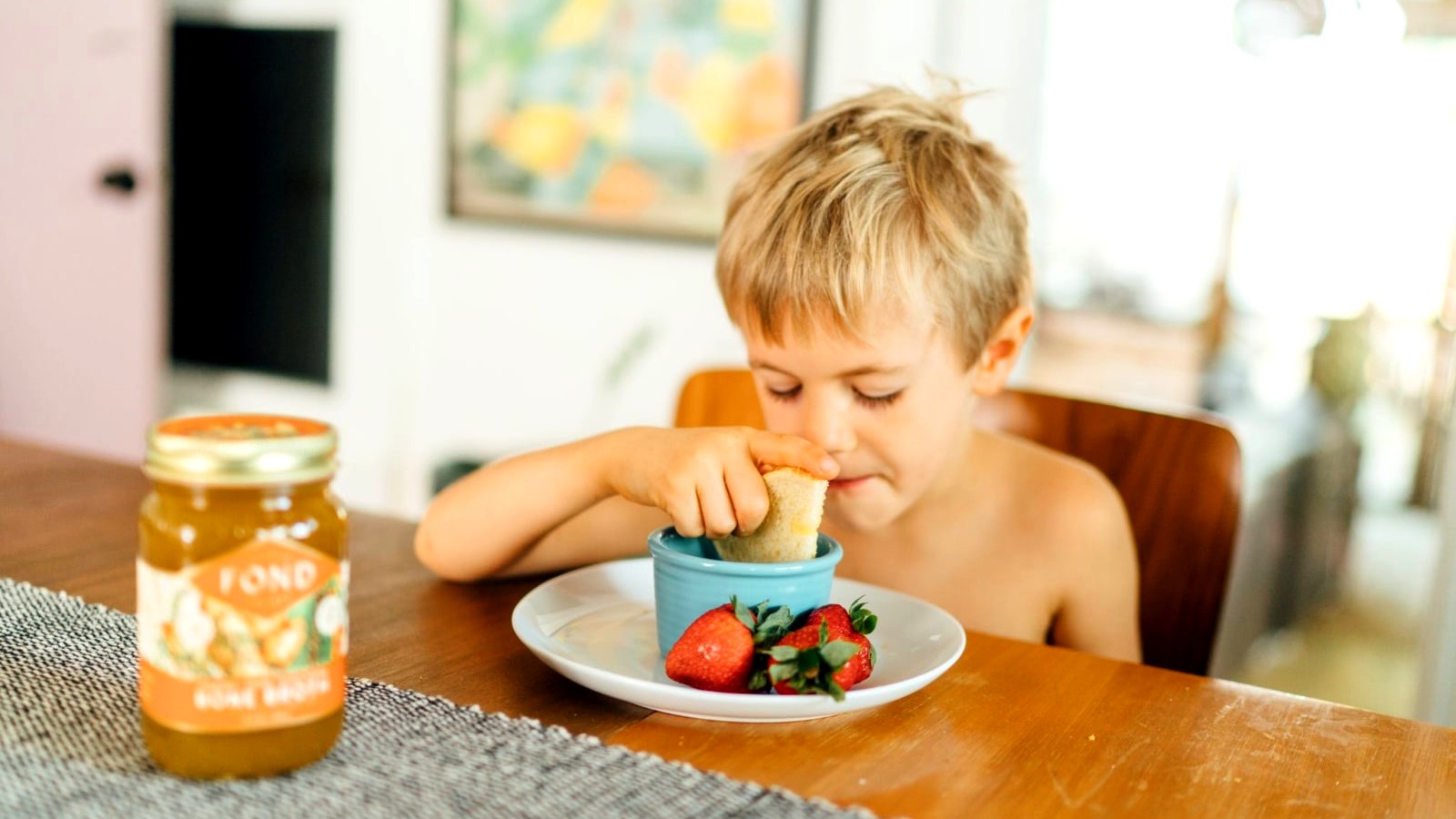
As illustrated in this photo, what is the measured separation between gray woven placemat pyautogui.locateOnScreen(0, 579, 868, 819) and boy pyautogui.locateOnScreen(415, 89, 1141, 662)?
0.85ft

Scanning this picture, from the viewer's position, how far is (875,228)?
110 cm

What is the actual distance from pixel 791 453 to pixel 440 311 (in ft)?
9.79

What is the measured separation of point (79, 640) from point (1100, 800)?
0.62 m

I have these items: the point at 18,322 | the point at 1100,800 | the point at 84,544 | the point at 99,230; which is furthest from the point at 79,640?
the point at 18,322

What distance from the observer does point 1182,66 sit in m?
4.77

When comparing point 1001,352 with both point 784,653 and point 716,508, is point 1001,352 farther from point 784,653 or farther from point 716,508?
point 784,653

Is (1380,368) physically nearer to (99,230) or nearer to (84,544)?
(99,230)

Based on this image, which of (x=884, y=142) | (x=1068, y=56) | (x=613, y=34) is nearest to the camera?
(x=884, y=142)

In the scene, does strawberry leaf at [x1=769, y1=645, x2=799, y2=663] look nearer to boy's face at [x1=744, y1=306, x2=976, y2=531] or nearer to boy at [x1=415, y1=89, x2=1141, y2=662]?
boy at [x1=415, y1=89, x2=1141, y2=662]

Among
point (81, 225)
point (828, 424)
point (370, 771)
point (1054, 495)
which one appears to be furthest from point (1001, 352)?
point (81, 225)

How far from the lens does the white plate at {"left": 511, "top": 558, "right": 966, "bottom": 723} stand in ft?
2.31

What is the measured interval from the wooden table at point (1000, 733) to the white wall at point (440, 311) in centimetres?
225

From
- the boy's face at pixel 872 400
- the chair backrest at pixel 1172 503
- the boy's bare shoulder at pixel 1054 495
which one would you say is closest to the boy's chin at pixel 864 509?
the boy's face at pixel 872 400

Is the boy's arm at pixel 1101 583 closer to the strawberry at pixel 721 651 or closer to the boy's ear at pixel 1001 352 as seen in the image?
the boy's ear at pixel 1001 352
